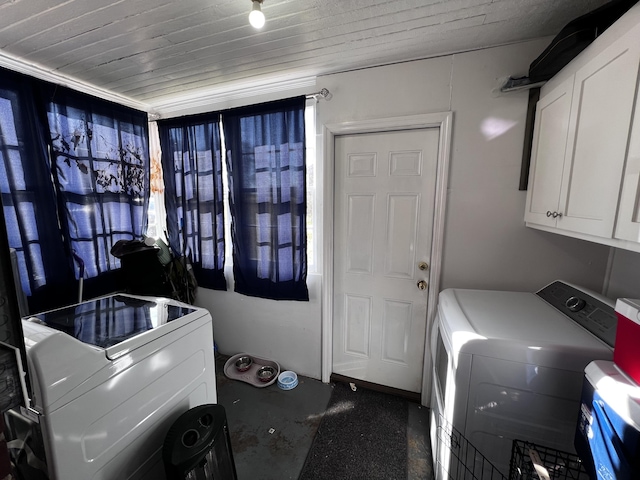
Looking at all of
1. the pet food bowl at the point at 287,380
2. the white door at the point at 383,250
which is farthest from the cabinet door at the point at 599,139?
the pet food bowl at the point at 287,380

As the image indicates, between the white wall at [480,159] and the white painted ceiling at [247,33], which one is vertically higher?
the white painted ceiling at [247,33]

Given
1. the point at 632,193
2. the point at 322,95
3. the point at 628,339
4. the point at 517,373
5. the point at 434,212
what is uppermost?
the point at 322,95

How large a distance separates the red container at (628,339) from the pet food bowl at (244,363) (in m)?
2.35

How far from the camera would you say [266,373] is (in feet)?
7.45

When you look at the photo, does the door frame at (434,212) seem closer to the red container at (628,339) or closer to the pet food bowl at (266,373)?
the pet food bowl at (266,373)

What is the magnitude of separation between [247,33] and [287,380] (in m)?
2.45

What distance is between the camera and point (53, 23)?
53.0 inches

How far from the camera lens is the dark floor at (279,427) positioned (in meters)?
1.51

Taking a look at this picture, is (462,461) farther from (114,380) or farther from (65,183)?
(65,183)

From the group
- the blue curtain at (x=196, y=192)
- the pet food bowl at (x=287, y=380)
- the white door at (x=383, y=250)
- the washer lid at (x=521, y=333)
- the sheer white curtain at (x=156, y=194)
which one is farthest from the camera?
the sheer white curtain at (x=156, y=194)

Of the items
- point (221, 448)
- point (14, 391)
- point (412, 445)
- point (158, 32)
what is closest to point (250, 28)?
point (158, 32)

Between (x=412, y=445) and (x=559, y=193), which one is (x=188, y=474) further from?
(x=559, y=193)

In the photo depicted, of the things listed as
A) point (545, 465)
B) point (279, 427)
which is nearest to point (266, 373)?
point (279, 427)

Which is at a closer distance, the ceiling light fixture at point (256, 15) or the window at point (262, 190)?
the ceiling light fixture at point (256, 15)
